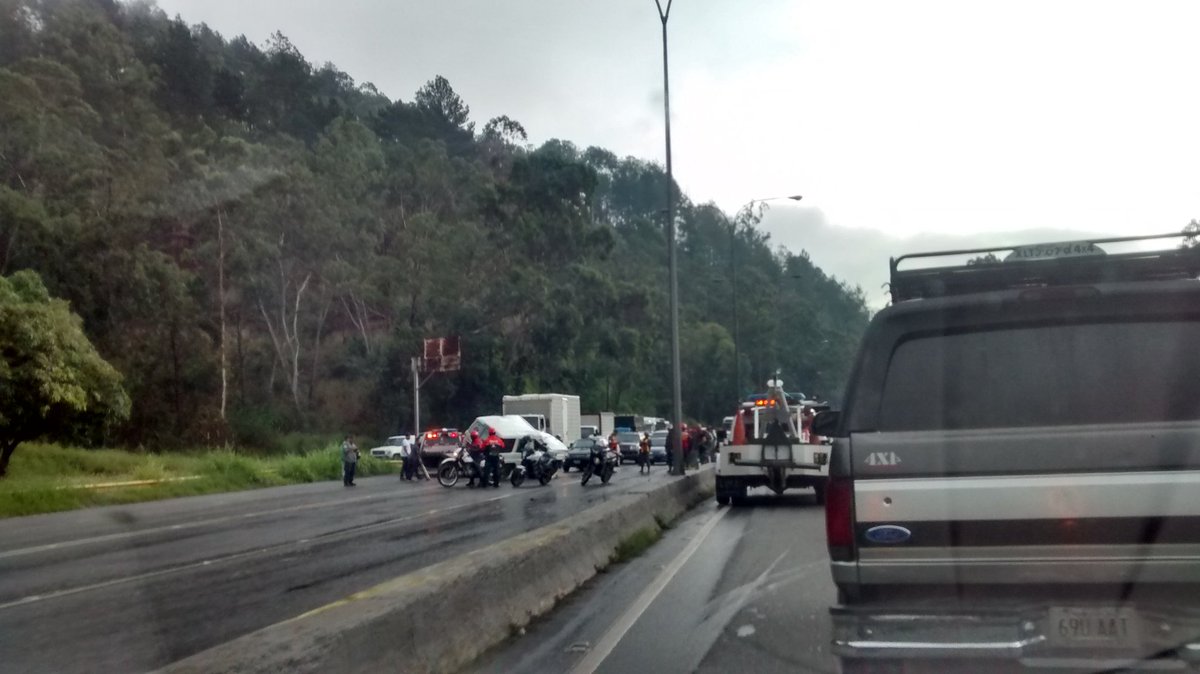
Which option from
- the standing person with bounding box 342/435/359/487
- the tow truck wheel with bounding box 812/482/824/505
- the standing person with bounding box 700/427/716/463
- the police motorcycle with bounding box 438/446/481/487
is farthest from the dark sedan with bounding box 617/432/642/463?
the tow truck wheel with bounding box 812/482/824/505

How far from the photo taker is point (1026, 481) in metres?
5.82

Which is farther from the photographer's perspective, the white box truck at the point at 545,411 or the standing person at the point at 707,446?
the white box truck at the point at 545,411

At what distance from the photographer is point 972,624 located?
19.3 feet

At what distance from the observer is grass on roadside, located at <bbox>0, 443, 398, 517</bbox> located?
3050 cm

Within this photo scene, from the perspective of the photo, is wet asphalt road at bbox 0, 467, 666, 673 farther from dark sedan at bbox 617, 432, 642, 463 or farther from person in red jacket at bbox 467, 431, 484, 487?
dark sedan at bbox 617, 432, 642, 463

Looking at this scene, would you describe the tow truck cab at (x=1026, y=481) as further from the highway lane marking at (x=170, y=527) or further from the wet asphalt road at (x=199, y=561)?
the highway lane marking at (x=170, y=527)

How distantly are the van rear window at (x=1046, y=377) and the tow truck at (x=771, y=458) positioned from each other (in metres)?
17.7

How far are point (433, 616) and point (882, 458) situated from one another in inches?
131

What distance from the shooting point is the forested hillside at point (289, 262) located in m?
56.1

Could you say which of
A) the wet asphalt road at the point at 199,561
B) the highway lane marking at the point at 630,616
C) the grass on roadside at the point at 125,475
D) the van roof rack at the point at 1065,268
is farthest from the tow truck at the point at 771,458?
the van roof rack at the point at 1065,268

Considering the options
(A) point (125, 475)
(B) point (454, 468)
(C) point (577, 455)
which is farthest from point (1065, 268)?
(C) point (577, 455)

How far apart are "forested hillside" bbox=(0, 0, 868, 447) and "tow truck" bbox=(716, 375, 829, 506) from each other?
112 ft

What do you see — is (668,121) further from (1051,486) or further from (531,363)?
(531,363)

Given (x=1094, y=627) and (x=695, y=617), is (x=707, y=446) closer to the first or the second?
(x=695, y=617)
